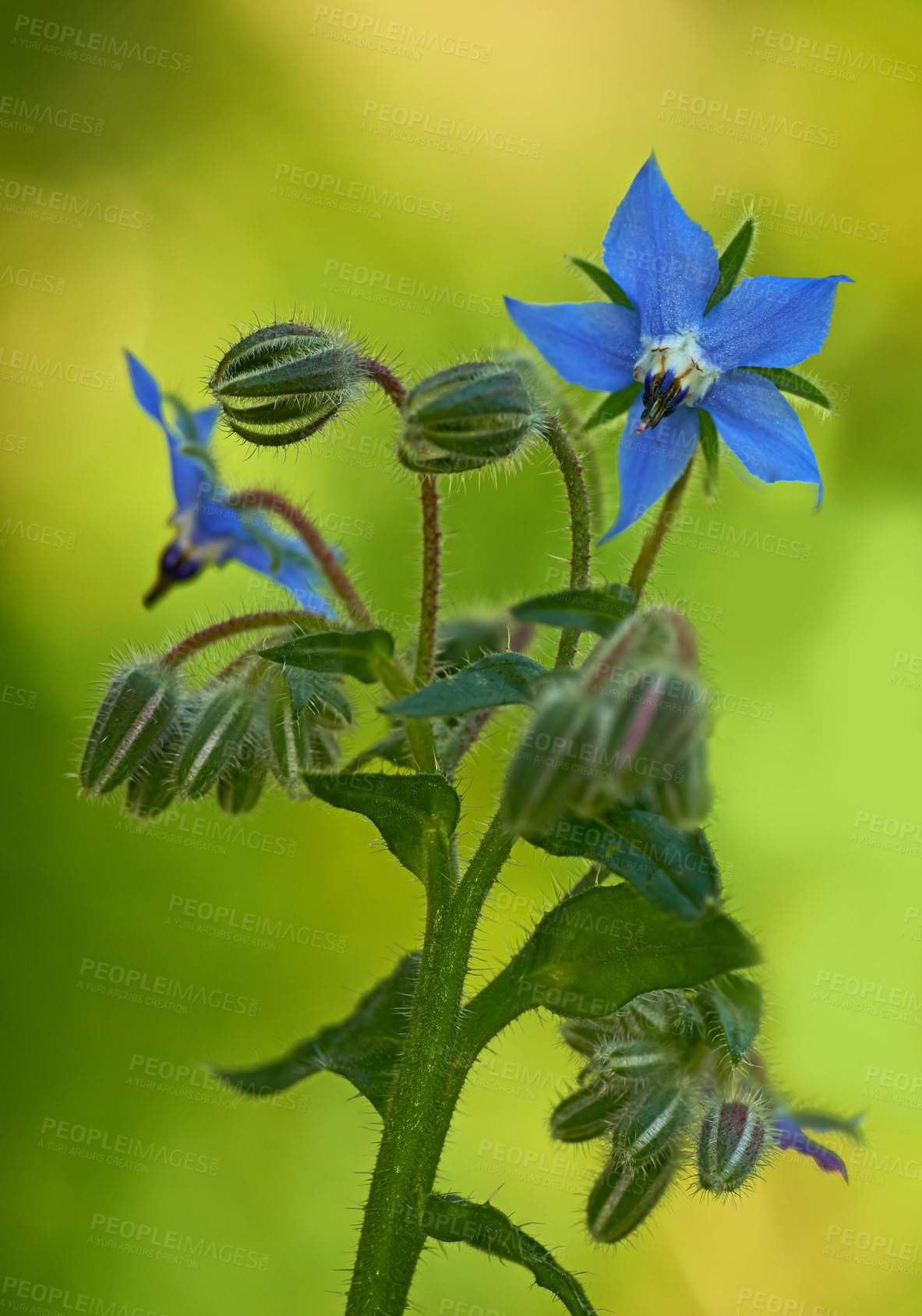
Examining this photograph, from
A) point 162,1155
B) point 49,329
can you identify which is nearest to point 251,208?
point 49,329

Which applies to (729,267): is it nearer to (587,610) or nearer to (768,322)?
(768,322)

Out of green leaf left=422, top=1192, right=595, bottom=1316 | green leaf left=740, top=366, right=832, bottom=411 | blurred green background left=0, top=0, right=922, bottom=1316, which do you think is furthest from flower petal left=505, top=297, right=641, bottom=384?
blurred green background left=0, top=0, right=922, bottom=1316

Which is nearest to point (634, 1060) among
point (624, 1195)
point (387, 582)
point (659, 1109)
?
point (659, 1109)

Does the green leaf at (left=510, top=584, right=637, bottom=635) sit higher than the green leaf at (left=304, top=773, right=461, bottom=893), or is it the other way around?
the green leaf at (left=510, top=584, right=637, bottom=635)

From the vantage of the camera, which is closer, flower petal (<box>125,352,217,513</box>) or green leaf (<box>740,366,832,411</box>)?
green leaf (<box>740,366,832,411</box>)

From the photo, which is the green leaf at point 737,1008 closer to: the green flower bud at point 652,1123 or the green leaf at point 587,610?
the green flower bud at point 652,1123

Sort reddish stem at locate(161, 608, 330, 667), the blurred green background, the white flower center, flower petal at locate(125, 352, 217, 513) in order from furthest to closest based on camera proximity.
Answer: the blurred green background < flower petal at locate(125, 352, 217, 513) < reddish stem at locate(161, 608, 330, 667) < the white flower center

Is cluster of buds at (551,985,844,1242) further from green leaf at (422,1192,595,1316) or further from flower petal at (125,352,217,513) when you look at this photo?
flower petal at (125,352,217,513)

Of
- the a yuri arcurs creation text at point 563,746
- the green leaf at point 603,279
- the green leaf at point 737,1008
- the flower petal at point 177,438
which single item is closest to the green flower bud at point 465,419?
the a yuri arcurs creation text at point 563,746
